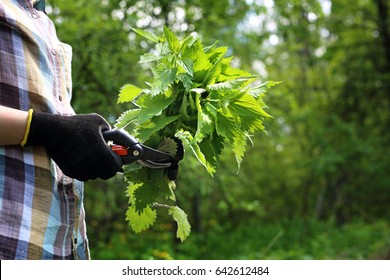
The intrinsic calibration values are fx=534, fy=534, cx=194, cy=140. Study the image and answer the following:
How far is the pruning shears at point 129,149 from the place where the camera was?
5.37ft

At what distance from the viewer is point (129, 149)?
1664 millimetres

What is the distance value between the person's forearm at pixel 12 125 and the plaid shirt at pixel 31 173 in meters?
0.04

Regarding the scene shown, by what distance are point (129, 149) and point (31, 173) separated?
301 mm

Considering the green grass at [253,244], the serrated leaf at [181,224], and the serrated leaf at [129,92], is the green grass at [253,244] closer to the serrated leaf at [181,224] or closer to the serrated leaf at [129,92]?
the serrated leaf at [181,224]

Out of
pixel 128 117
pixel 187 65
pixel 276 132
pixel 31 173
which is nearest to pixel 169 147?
pixel 128 117

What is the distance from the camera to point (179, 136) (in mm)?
1779

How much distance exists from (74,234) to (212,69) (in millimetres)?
716

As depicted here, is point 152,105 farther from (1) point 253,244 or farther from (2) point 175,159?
(1) point 253,244

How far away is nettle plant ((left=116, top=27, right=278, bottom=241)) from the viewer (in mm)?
1776

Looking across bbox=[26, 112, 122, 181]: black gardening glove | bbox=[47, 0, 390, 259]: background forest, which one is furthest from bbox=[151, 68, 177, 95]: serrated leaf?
bbox=[47, 0, 390, 259]: background forest

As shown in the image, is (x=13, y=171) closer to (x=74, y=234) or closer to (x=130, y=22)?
(x=74, y=234)

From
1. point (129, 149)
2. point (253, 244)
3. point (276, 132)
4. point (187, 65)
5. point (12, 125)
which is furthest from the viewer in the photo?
point (253, 244)

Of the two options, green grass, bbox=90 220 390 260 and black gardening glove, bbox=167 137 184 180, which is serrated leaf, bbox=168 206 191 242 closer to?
black gardening glove, bbox=167 137 184 180
